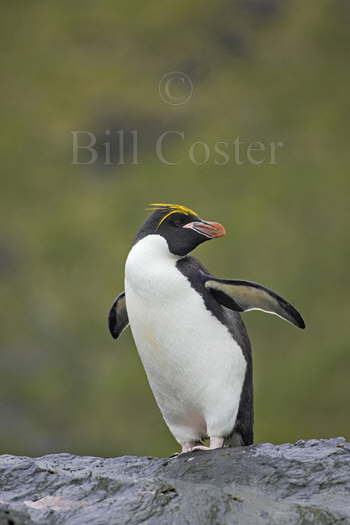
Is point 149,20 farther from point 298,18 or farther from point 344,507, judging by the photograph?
point 344,507

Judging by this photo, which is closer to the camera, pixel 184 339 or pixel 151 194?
pixel 184 339

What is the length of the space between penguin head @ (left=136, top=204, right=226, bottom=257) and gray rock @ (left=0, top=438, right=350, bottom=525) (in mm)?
1168

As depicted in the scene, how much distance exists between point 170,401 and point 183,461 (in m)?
0.59

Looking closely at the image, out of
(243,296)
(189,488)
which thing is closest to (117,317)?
(243,296)

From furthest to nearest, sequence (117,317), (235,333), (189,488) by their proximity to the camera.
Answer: (117,317)
(235,333)
(189,488)

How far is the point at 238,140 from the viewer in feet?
95.6

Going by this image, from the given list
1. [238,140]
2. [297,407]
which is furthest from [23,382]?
[238,140]

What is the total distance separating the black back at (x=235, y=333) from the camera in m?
5.60

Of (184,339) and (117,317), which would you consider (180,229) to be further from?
(117,317)

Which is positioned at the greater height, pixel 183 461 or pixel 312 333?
pixel 183 461

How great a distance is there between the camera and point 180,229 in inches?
222

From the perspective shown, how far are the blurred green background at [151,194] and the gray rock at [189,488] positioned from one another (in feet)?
47.1

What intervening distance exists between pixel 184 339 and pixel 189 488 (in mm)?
1118

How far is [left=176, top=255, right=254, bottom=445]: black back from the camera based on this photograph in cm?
560
